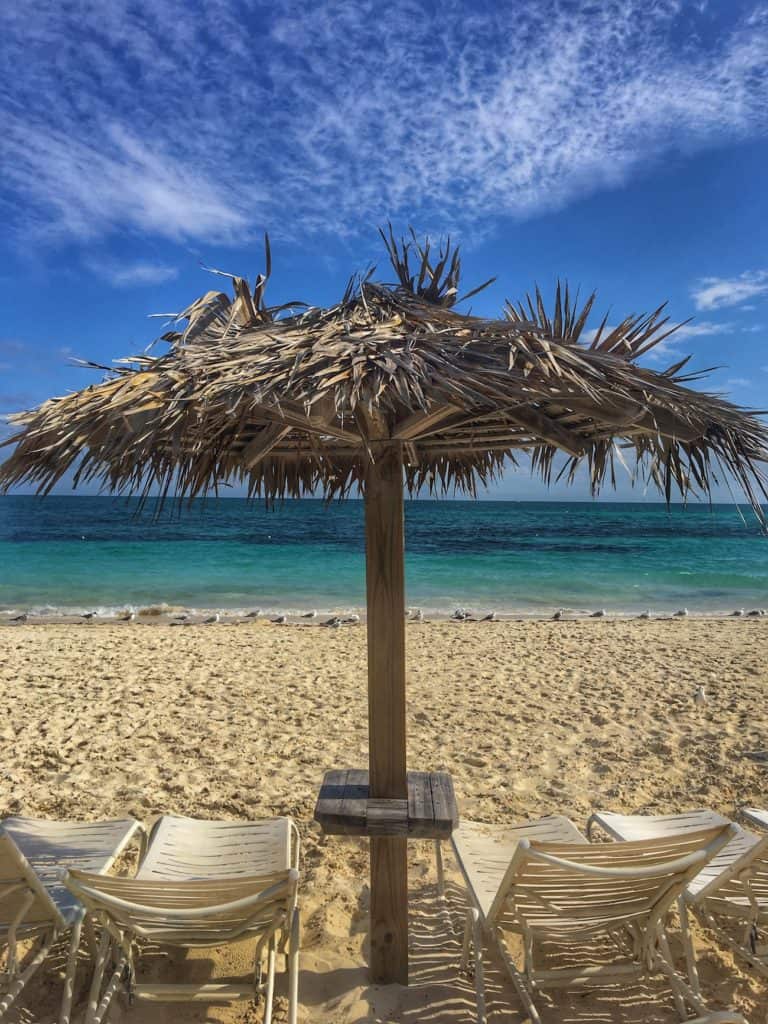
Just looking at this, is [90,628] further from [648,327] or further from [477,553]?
[477,553]

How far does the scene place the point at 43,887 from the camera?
6.04 ft

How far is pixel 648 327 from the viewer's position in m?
2.44

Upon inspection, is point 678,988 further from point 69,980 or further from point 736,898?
point 69,980

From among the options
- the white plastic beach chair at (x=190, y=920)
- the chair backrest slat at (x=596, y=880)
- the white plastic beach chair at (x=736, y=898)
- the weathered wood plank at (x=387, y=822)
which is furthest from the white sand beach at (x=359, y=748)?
the weathered wood plank at (x=387, y=822)

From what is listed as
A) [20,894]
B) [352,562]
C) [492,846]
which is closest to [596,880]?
[492,846]

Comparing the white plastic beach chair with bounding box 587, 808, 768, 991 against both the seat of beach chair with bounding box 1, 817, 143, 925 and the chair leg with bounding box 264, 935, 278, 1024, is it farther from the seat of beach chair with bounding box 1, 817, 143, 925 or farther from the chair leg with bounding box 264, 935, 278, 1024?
the seat of beach chair with bounding box 1, 817, 143, 925

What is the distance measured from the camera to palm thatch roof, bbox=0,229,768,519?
1.79 metres

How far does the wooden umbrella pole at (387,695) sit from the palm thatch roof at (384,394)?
194 mm

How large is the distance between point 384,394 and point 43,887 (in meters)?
1.74

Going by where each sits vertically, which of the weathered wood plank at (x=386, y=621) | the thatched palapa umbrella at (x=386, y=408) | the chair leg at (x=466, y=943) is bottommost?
the chair leg at (x=466, y=943)

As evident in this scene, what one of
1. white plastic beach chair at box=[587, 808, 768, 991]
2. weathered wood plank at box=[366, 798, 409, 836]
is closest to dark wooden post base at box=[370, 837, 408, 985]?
weathered wood plank at box=[366, 798, 409, 836]

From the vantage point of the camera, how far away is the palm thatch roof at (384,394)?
179 cm

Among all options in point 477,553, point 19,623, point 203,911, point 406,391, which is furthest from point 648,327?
point 477,553

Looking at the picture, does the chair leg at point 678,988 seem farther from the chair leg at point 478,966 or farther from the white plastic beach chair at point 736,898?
the chair leg at point 478,966
